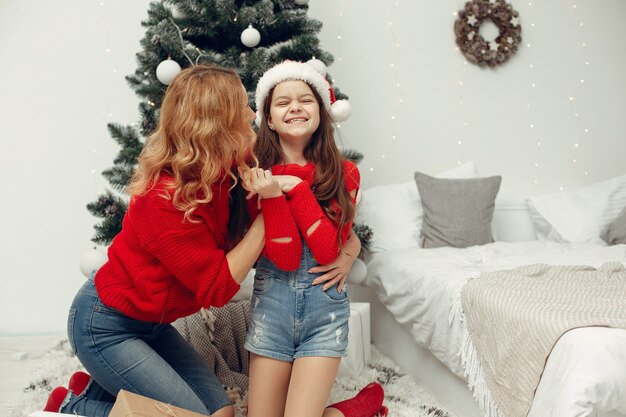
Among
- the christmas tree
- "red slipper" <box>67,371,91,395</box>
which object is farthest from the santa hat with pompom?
"red slipper" <box>67,371,91,395</box>

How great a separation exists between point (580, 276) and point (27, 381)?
86.4 inches

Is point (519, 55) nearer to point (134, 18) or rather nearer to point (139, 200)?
point (134, 18)

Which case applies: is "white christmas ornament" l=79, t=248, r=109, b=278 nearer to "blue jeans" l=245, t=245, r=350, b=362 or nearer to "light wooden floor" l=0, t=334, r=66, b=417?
"light wooden floor" l=0, t=334, r=66, b=417

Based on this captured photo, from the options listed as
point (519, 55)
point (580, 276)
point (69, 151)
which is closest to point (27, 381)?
point (69, 151)

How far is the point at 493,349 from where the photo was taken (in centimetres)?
166

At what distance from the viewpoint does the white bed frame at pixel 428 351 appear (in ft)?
6.72

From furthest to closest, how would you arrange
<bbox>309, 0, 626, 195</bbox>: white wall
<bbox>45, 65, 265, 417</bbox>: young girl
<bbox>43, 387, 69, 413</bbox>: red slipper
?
<bbox>309, 0, 626, 195</bbox>: white wall < <bbox>43, 387, 69, 413</bbox>: red slipper < <bbox>45, 65, 265, 417</bbox>: young girl

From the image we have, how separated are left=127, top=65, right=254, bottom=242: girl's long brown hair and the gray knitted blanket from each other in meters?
0.84

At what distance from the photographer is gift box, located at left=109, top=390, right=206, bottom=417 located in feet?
3.97

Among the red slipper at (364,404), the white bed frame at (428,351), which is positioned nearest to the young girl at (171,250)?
the red slipper at (364,404)

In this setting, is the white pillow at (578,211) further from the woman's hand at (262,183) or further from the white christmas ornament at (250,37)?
the woman's hand at (262,183)

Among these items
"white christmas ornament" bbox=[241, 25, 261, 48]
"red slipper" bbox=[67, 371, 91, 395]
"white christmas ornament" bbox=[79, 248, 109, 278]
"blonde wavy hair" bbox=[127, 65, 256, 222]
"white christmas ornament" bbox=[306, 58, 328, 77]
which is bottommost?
"red slipper" bbox=[67, 371, 91, 395]

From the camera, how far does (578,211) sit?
10.0 ft

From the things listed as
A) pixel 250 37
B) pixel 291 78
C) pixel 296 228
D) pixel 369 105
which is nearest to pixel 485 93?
pixel 369 105
